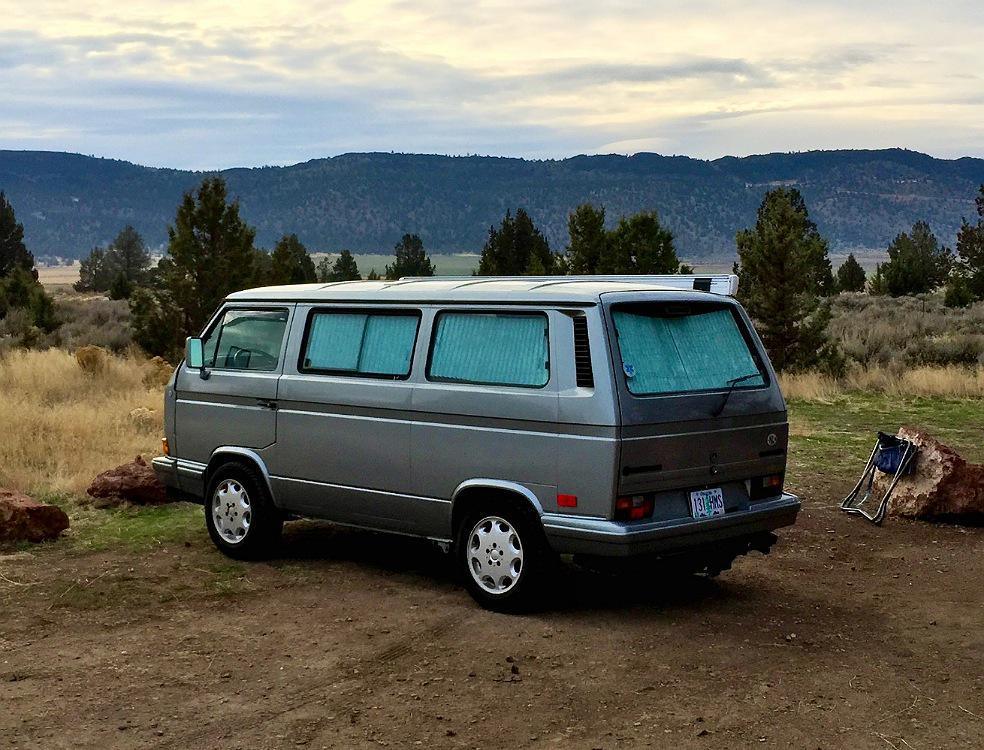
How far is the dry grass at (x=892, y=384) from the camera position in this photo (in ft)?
65.3

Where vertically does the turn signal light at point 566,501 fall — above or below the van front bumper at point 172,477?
above

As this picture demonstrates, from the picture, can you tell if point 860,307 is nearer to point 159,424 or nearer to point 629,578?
point 159,424

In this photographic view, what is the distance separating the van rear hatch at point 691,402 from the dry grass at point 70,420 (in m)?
6.38

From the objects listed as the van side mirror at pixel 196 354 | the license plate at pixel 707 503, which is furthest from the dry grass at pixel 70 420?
the license plate at pixel 707 503

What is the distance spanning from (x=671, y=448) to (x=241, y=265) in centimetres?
2131

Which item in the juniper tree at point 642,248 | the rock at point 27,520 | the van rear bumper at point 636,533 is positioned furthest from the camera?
the juniper tree at point 642,248

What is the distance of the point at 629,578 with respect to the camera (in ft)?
27.4

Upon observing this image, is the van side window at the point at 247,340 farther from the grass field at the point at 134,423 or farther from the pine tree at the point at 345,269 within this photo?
the pine tree at the point at 345,269

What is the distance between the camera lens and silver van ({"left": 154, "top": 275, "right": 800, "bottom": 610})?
6840 mm

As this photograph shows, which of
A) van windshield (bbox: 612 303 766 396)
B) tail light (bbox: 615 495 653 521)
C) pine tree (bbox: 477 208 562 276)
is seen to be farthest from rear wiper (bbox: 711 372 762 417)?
pine tree (bbox: 477 208 562 276)

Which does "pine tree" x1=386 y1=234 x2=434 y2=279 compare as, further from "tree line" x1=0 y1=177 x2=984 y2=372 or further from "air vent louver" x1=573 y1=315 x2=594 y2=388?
"air vent louver" x1=573 y1=315 x2=594 y2=388

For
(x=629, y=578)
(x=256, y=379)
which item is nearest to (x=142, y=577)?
(x=256, y=379)

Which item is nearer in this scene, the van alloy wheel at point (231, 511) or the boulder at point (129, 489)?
the van alloy wheel at point (231, 511)

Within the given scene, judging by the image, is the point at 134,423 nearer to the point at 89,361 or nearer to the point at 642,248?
the point at 89,361
